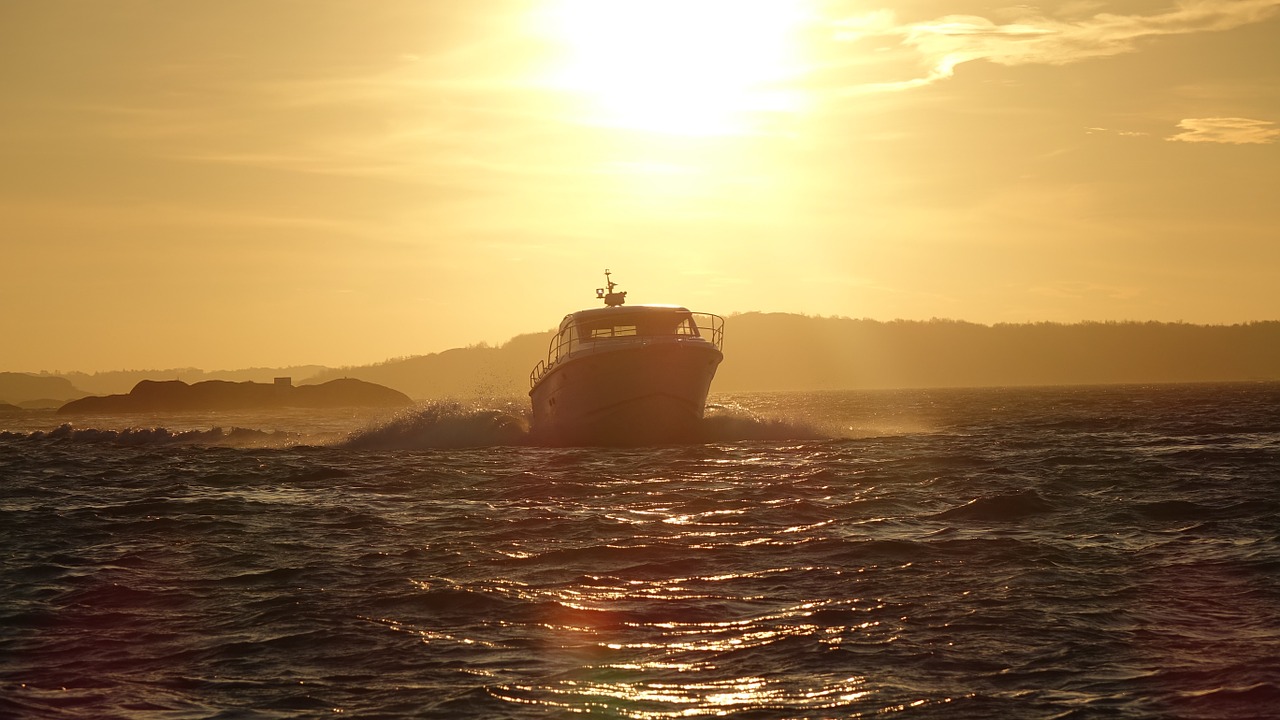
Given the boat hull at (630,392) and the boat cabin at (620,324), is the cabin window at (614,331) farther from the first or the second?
the boat hull at (630,392)

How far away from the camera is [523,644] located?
987 cm

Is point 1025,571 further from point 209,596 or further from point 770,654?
point 209,596

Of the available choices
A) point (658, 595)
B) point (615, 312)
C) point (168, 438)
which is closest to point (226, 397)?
point (168, 438)

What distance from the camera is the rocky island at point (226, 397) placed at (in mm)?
110938

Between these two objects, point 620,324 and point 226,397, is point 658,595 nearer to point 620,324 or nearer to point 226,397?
point 620,324

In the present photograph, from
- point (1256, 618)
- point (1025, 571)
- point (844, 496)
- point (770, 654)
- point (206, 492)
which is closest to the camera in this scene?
point (770, 654)

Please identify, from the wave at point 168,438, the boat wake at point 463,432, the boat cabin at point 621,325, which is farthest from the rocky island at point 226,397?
the boat cabin at point 621,325

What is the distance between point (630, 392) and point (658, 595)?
2142 centimetres

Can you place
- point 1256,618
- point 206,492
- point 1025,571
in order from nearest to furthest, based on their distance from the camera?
point 1256,618 → point 1025,571 → point 206,492

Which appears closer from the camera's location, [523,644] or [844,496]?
[523,644]

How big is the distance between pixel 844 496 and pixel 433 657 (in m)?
12.2

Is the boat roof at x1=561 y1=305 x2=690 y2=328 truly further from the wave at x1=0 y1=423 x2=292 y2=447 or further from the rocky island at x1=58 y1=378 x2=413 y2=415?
the rocky island at x1=58 y1=378 x2=413 y2=415

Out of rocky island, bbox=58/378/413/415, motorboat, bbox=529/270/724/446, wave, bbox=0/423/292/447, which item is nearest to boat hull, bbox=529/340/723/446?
motorboat, bbox=529/270/724/446

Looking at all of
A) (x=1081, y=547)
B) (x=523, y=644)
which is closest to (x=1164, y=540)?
(x=1081, y=547)
